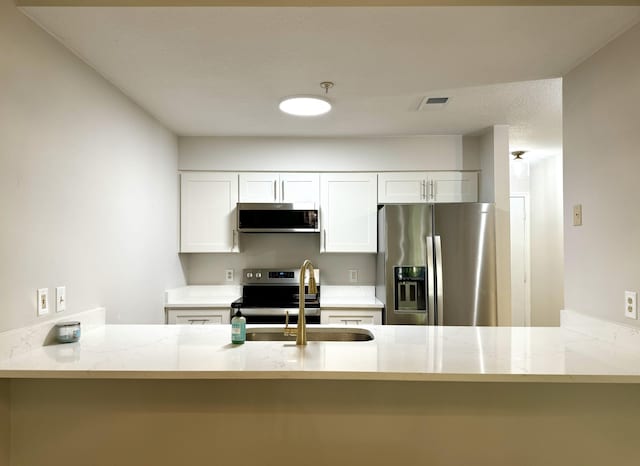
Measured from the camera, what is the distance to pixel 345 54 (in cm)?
202

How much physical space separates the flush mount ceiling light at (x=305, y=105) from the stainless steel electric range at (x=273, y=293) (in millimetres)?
1578

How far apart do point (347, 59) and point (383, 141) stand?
1.71 meters

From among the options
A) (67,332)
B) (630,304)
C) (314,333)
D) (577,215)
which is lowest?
(314,333)

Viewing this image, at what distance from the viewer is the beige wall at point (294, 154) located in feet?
12.2

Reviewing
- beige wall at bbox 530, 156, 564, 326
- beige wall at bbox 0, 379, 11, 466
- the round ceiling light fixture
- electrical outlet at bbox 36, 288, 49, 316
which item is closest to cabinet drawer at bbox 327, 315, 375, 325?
electrical outlet at bbox 36, 288, 49, 316

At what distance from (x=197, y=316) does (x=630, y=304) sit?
298 centimetres

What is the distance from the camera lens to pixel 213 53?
2012 mm

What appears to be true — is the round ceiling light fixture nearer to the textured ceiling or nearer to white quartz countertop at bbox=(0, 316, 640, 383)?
the textured ceiling

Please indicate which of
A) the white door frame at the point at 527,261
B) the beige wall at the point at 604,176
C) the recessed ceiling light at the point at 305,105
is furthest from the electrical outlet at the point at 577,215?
the white door frame at the point at 527,261

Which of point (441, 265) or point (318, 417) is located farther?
point (441, 265)

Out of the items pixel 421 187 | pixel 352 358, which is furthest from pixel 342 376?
pixel 421 187

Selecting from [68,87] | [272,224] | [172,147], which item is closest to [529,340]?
[272,224]

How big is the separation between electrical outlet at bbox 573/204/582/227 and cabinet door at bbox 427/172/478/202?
60.0 inches

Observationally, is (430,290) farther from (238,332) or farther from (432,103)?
(238,332)
